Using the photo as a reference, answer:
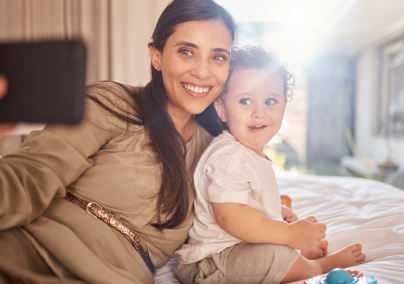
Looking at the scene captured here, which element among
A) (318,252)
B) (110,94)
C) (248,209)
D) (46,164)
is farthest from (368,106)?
(46,164)

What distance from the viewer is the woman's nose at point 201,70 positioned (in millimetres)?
994

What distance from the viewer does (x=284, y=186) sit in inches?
71.6

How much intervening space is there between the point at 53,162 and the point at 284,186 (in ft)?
4.59

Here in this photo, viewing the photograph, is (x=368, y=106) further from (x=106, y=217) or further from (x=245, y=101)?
(x=106, y=217)

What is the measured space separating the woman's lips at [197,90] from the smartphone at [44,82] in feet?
1.97

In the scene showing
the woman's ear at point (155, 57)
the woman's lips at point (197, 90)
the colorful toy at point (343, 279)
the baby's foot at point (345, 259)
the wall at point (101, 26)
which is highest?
the wall at point (101, 26)

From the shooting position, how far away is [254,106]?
3.38ft

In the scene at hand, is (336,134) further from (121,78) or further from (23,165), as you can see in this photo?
(23,165)

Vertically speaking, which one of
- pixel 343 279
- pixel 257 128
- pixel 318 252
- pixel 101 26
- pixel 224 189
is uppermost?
pixel 101 26

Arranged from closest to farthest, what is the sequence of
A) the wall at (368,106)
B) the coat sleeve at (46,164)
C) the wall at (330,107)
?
the coat sleeve at (46,164) < the wall at (368,106) < the wall at (330,107)

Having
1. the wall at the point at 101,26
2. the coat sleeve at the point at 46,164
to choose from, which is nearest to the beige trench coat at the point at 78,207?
the coat sleeve at the point at 46,164

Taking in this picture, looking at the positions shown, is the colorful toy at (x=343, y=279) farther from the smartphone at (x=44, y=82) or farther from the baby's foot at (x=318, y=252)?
the smartphone at (x=44, y=82)

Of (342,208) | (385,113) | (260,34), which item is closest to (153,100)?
(342,208)

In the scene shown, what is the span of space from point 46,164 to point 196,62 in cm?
56
